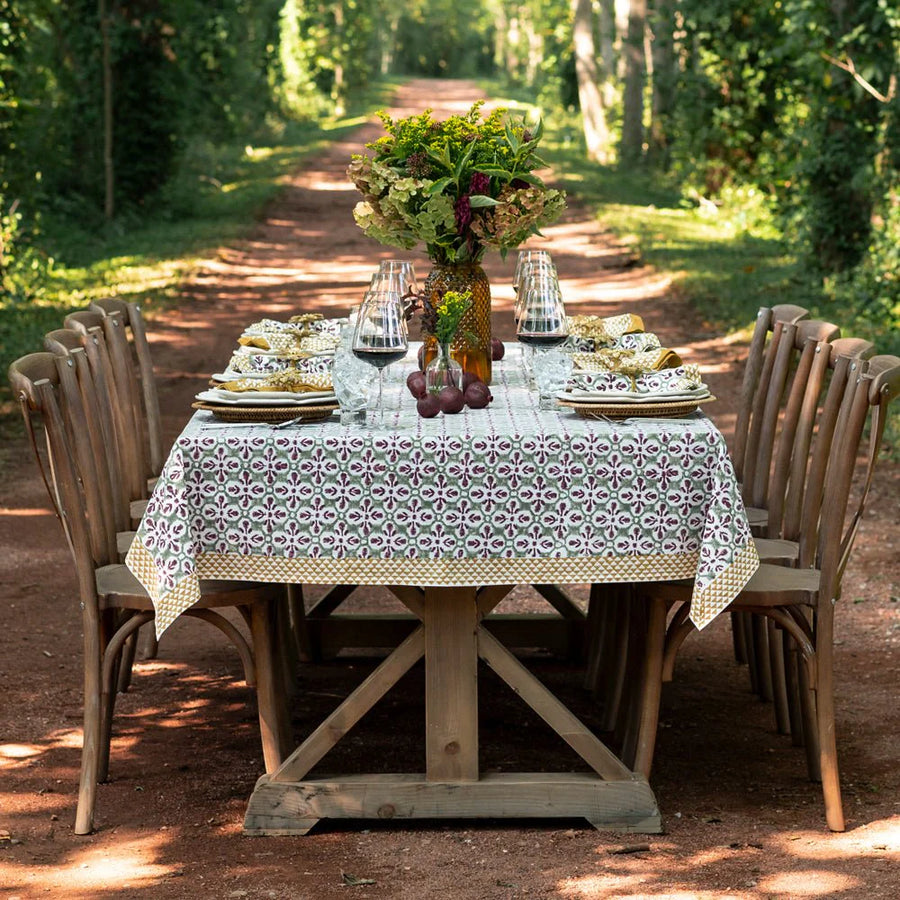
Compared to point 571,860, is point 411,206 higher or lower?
higher

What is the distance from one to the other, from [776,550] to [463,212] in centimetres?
140

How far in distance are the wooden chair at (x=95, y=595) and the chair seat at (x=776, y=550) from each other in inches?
57.3

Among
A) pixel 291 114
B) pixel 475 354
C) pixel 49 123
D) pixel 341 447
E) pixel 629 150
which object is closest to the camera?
pixel 341 447

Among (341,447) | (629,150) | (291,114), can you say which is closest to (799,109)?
(629,150)

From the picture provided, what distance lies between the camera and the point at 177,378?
36.3ft

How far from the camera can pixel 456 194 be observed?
14.2ft

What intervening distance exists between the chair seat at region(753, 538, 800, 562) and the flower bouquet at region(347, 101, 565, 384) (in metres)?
1.03

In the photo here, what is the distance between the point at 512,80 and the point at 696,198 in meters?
47.9

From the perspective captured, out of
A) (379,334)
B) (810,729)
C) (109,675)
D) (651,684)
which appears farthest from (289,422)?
(810,729)

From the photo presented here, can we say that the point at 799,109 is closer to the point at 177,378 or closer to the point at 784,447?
the point at 177,378

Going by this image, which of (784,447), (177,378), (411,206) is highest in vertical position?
(411,206)

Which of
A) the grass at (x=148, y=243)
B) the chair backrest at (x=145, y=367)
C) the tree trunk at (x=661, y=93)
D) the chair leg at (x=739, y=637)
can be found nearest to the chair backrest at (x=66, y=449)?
the chair backrest at (x=145, y=367)

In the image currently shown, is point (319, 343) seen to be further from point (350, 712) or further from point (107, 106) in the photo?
point (107, 106)

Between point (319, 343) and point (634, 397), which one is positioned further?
point (319, 343)
